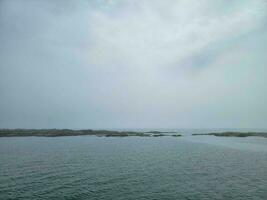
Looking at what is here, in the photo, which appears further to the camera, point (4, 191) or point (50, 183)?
point (50, 183)

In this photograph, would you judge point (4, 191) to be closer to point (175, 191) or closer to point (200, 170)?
point (175, 191)

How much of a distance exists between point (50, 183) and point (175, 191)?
14.7m

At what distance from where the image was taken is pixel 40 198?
20906 mm

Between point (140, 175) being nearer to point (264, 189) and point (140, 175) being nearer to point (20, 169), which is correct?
point (264, 189)

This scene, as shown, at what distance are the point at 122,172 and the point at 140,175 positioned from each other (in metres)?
3.30

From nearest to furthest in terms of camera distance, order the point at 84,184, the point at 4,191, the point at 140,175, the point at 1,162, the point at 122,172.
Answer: the point at 4,191, the point at 84,184, the point at 140,175, the point at 122,172, the point at 1,162

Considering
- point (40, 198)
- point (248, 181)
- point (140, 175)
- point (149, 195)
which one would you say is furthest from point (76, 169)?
point (248, 181)

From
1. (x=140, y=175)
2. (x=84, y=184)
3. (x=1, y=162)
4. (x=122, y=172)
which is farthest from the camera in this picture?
(x=1, y=162)

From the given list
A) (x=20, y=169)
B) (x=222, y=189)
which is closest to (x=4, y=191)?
(x=20, y=169)

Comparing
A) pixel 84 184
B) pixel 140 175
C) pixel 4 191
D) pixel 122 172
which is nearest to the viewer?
pixel 4 191

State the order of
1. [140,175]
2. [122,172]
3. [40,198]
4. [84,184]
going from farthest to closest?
[122,172], [140,175], [84,184], [40,198]

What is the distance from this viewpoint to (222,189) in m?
23.9

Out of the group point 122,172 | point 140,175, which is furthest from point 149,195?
point 122,172

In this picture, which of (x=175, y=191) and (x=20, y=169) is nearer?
(x=175, y=191)
